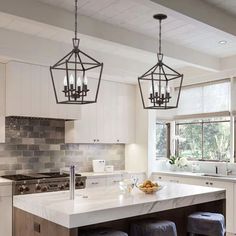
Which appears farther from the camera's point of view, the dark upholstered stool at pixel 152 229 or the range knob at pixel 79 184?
the range knob at pixel 79 184

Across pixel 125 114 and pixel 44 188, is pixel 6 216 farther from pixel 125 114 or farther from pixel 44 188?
pixel 125 114

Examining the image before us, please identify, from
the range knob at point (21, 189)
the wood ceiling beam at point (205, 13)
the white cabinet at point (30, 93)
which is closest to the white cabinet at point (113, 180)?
the white cabinet at point (30, 93)

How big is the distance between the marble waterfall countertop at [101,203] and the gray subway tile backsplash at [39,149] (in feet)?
6.56

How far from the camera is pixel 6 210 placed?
461 centimetres

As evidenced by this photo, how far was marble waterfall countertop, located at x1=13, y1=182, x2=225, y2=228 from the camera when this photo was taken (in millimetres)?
2760

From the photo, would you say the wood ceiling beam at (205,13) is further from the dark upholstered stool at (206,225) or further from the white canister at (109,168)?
the white canister at (109,168)

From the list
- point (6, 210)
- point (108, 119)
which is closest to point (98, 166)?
point (108, 119)

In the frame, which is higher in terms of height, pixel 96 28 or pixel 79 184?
pixel 96 28

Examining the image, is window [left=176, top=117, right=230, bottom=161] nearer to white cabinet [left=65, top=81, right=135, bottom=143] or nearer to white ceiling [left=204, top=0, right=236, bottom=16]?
white cabinet [left=65, top=81, right=135, bottom=143]

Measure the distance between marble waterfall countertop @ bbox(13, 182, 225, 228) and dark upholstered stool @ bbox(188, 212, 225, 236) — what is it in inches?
7.7

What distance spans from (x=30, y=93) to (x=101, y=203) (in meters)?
2.57

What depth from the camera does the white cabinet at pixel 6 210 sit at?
15.0ft

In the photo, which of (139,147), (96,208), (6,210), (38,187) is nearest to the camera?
(96,208)

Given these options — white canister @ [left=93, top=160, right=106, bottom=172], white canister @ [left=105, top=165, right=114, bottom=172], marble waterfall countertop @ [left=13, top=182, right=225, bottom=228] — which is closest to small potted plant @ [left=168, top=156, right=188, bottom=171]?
white canister @ [left=105, top=165, right=114, bottom=172]
